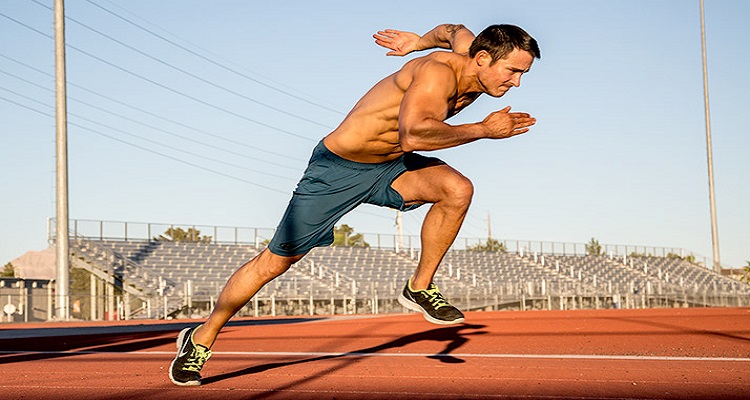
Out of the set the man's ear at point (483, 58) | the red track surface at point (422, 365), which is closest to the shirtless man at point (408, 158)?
the man's ear at point (483, 58)

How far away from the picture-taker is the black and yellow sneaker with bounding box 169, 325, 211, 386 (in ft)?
21.2

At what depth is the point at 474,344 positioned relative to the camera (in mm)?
10695

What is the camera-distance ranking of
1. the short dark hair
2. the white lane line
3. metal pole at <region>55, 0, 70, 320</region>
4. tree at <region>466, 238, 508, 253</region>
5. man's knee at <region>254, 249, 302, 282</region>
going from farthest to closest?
tree at <region>466, 238, 508, 253</region> < metal pole at <region>55, 0, 70, 320</region> < the white lane line < man's knee at <region>254, 249, 302, 282</region> < the short dark hair

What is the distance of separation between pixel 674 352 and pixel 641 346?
83cm

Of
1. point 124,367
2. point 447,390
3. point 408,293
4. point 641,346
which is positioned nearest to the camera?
point 447,390

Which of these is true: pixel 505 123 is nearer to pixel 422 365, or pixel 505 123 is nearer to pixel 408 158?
pixel 408 158

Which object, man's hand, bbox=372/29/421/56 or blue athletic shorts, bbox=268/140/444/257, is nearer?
A: blue athletic shorts, bbox=268/140/444/257

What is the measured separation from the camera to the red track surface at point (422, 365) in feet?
19.6

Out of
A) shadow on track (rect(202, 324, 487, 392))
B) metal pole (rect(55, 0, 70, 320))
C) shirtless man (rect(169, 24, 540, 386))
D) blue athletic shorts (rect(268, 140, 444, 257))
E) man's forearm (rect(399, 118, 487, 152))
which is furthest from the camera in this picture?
metal pole (rect(55, 0, 70, 320))

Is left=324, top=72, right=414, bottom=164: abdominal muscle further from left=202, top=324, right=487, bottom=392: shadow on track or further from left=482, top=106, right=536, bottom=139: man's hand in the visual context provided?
left=202, top=324, right=487, bottom=392: shadow on track

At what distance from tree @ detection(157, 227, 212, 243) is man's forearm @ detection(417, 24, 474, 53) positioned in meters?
29.0

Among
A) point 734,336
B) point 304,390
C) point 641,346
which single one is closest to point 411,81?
point 304,390

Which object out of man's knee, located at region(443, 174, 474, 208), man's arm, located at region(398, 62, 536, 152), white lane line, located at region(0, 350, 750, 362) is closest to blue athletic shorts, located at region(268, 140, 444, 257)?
man's knee, located at region(443, 174, 474, 208)

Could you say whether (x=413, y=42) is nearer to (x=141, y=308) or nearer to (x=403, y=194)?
(x=403, y=194)
